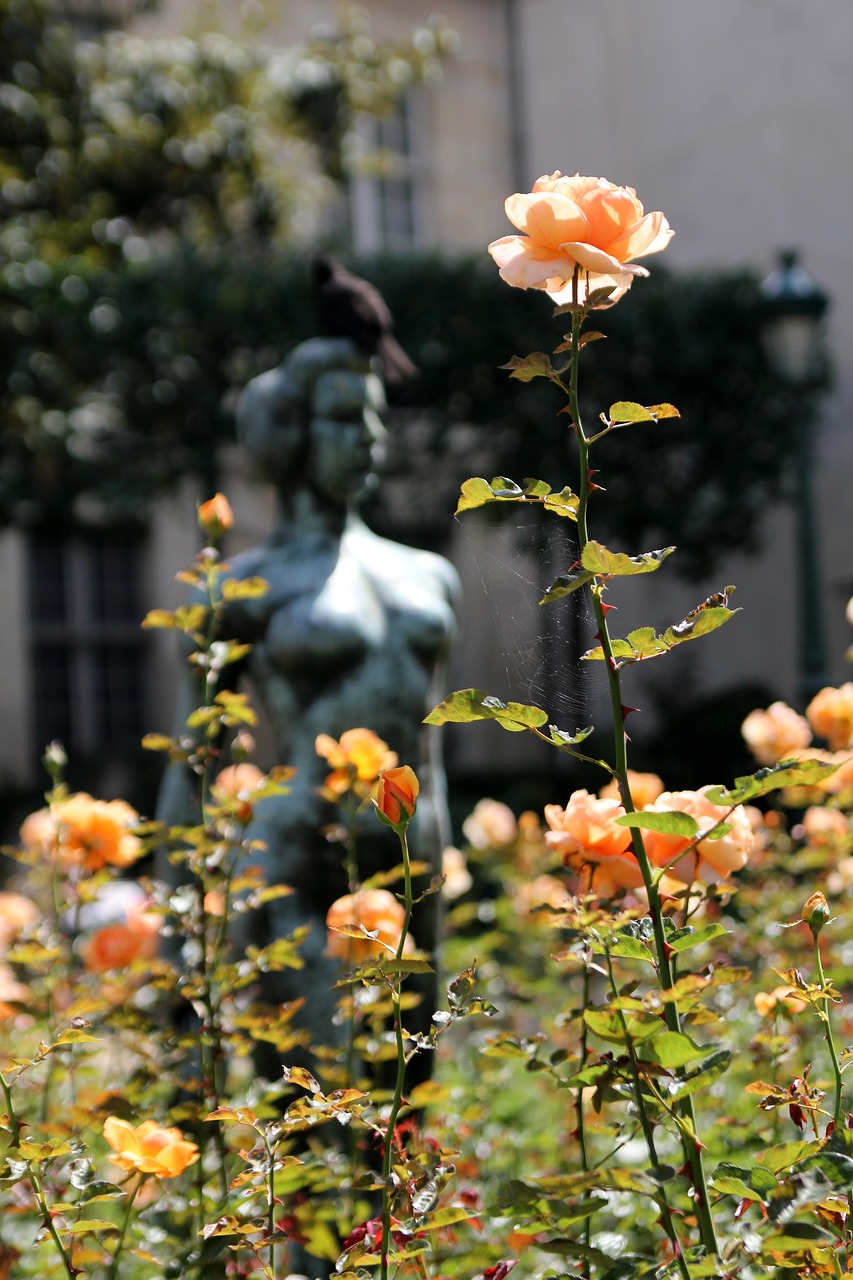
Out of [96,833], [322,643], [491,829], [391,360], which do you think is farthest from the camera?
[491,829]

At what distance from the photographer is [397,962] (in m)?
1.12

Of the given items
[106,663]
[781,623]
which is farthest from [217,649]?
[106,663]

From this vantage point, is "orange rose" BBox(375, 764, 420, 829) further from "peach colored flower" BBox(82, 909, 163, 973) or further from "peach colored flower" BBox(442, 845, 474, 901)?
"peach colored flower" BBox(442, 845, 474, 901)

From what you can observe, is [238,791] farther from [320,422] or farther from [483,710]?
[320,422]

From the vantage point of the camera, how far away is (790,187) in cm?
1254

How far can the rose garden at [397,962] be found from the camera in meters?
1.10

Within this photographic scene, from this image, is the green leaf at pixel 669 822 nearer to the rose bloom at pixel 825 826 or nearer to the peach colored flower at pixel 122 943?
the peach colored flower at pixel 122 943

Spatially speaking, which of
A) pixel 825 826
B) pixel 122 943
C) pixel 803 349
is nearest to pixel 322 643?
pixel 122 943

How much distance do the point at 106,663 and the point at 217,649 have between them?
12629mm

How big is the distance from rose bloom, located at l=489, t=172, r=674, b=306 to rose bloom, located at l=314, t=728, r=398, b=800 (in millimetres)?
762

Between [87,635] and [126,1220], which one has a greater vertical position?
[126,1220]

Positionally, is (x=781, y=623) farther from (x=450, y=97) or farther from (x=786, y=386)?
(x=450, y=97)

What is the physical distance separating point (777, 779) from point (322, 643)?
1.58m

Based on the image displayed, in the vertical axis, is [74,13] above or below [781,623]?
above
